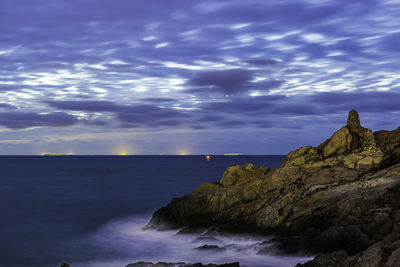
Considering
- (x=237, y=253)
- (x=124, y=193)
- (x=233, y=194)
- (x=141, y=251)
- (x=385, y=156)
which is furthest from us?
(x=124, y=193)

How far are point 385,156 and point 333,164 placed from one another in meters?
4.02

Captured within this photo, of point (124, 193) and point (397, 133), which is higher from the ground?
point (397, 133)

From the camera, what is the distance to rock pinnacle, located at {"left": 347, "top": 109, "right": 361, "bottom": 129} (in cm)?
3538

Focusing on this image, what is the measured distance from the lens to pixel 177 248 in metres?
27.8

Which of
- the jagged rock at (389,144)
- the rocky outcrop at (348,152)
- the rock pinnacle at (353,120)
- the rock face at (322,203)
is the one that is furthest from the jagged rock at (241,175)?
the jagged rock at (389,144)

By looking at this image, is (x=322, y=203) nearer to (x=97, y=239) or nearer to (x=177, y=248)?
A: (x=177, y=248)

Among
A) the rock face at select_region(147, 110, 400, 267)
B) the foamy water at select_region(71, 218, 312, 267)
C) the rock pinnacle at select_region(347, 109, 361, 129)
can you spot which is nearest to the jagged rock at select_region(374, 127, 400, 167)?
the rock face at select_region(147, 110, 400, 267)

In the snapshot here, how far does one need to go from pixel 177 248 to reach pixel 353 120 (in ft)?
65.0

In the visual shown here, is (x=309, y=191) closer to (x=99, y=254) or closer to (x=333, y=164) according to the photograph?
(x=333, y=164)

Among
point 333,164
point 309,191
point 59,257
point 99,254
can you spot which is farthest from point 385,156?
point 59,257

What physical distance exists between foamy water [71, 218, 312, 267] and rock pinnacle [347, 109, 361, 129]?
1520 centimetres

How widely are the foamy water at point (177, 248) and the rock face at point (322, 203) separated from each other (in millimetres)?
993

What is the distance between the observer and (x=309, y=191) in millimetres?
29000

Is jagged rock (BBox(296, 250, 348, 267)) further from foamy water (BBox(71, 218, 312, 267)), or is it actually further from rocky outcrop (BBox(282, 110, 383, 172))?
rocky outcrop (BBox(282, 110, 383, 172))
